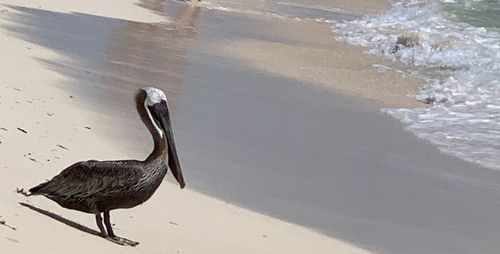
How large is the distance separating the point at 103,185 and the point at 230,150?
369cm

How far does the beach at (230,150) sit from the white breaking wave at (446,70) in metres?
0.37

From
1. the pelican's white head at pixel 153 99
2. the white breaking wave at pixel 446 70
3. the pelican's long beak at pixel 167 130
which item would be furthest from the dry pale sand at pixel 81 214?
the white breaking wave at pixel 446 70

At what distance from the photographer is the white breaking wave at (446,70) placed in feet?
35.8

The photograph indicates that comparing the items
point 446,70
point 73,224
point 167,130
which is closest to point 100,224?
point 73,224

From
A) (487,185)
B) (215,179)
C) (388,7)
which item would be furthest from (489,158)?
(388,7)

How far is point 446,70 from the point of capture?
17094 millimetres

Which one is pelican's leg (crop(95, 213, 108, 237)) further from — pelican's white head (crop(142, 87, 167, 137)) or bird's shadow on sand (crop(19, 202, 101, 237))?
pelican's white head (crop(142, 87, 167, 137))

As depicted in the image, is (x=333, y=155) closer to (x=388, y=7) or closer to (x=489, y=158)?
(x=489, y=158)

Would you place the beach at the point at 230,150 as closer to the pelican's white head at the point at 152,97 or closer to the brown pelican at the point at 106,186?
the brown pelican at the point at 106,186

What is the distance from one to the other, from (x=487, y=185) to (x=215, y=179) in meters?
2.60

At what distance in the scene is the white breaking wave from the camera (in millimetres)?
10914

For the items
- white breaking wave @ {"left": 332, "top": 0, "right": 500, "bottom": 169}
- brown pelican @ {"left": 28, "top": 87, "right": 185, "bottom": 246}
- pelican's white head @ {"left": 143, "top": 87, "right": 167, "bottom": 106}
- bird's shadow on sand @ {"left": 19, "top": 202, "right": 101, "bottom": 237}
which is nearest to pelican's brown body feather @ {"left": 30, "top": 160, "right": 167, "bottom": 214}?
brown pelican @ {"left": 28, "top": 87, "right": 185, "bottom": 246}

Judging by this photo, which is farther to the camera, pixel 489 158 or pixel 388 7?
pixel 388 7

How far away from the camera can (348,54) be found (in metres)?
18.5
